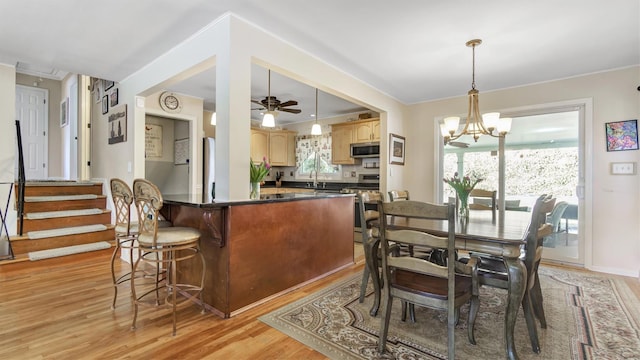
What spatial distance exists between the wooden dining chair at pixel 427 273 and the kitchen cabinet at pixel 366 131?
12.1 ft

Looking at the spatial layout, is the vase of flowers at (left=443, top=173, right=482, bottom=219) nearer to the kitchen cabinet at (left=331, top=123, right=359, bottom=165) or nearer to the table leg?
the table leg

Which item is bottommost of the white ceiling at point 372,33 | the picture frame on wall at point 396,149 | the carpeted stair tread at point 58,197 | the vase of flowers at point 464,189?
the carpeted stair tread at point 58,197

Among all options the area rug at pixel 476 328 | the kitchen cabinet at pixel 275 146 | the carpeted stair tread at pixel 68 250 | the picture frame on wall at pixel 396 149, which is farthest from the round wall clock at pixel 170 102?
the area rug at pixel 476 328

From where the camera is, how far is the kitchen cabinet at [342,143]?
18.8ft

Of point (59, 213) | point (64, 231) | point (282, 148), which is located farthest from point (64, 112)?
point (282, 148)

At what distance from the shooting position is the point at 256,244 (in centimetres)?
248

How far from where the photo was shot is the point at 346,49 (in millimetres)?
3029

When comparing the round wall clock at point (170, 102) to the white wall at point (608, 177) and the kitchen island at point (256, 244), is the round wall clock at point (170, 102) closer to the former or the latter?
the kitchen island at point (256, 244)

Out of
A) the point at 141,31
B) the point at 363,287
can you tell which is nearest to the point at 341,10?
the point at 141,31

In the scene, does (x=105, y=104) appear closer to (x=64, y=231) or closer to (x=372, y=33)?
(x=64, y=231)

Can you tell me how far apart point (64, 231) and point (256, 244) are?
3.19 m

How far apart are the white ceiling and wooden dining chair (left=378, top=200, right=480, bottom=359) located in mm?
1625

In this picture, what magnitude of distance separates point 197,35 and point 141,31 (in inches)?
19.7

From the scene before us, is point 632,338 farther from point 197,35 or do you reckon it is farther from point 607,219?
point 197,35
